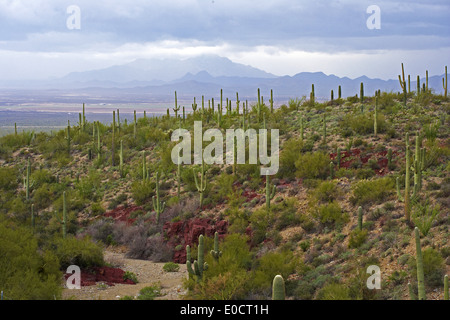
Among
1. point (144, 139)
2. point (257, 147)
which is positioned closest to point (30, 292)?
point (257, 147)

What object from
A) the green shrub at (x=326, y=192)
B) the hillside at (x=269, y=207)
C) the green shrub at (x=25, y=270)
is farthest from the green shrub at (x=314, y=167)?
the green shrub at (x=25, y=270)

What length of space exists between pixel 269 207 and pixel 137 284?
660 cm

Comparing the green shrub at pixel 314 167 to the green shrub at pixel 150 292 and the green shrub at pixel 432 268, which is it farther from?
the green shrub at pixel 150 292

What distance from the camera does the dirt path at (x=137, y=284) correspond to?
14.7 m

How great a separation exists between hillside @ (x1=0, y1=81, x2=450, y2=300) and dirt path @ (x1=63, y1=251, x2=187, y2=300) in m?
0.51

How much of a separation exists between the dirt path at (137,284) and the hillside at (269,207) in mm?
515

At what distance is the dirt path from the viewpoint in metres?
14.7

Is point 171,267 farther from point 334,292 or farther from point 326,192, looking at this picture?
point 334,292

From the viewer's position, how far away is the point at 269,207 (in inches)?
823

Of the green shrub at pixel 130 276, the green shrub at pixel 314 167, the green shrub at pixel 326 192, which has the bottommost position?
the green shrub at pixel 130 276

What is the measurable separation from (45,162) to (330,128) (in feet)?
68.3

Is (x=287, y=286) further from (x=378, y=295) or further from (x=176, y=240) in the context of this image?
(x=176, y=240)

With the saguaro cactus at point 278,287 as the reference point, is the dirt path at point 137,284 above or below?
below

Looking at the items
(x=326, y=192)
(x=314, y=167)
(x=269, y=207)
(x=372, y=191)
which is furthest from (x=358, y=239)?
(x=314, y=167)
